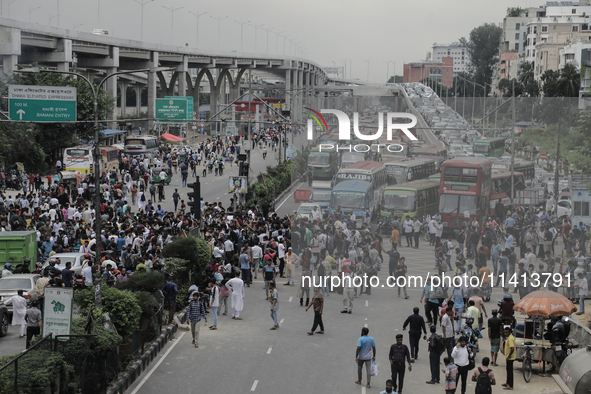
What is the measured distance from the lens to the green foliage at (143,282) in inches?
661

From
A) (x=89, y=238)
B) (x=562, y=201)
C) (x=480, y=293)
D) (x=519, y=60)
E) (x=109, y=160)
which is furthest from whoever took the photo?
(x=519, y=60)

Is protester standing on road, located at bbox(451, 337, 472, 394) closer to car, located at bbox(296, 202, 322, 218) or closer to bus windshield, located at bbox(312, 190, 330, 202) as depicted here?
car, located at bbox(296, 202, 322, 218)

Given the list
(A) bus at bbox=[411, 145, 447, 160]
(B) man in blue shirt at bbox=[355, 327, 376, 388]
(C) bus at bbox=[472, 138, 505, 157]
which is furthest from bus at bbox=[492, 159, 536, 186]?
(B) man in blue shirt at bbox=[355, 327, 376, 388]

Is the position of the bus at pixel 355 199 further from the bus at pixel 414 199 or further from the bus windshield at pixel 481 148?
the bus windshield at pixel 481 148

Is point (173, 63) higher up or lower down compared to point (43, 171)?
higher up

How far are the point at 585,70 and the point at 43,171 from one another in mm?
43655

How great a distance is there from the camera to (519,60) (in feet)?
386

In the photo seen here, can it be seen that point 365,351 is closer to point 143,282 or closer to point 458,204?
point 143,282

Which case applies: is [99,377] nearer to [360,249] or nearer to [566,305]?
[566,305]

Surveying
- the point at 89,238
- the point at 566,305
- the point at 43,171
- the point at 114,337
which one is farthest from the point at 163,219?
the point at 43,171

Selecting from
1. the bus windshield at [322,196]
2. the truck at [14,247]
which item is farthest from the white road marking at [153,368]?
the bus windshield at [322,196]

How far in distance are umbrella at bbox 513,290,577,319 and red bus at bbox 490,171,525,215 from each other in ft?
22.1

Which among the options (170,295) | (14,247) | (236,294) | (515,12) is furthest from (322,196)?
(515,12)

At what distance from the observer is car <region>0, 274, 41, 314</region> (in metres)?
17.7
